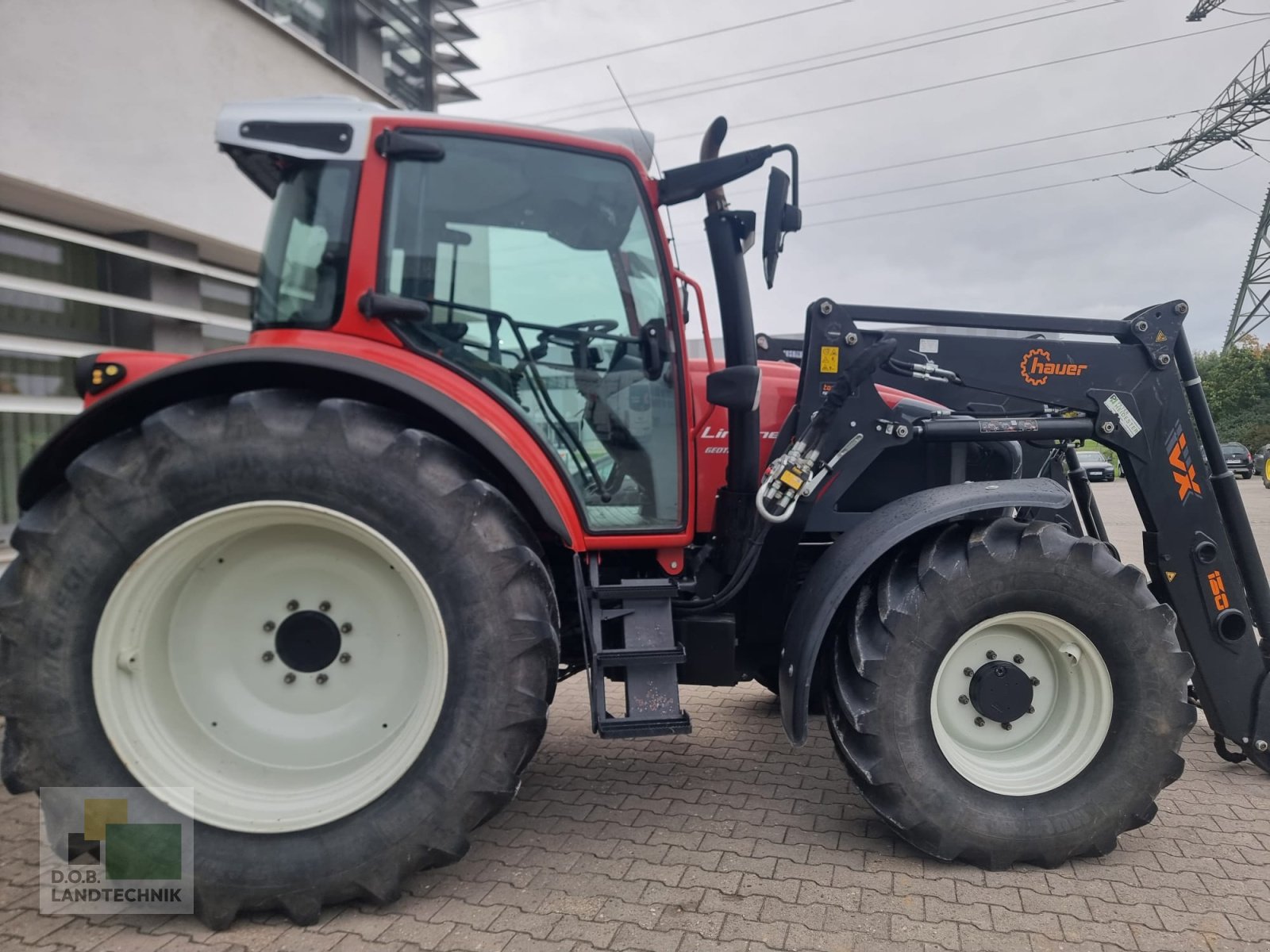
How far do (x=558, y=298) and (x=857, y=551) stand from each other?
4.30 ft

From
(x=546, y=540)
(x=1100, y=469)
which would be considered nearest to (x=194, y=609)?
(x=546, y=540)

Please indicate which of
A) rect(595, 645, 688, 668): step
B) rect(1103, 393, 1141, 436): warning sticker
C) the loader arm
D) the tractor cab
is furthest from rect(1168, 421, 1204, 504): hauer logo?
rect(595, 645, 688, 668): step

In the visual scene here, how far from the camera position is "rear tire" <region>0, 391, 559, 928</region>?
7.50 ft

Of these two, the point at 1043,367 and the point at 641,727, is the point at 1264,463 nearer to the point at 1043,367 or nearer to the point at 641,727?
the point at 1043,367

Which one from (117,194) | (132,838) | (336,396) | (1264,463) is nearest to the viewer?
(132,838)

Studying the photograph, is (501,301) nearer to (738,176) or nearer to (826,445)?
(738,176)

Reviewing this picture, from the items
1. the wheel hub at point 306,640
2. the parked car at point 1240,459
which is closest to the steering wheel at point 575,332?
the wheel hub at point 306,640

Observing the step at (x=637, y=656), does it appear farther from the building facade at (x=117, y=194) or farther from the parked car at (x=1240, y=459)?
the parked car at (x=1240, y=459)

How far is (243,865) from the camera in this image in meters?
2.29

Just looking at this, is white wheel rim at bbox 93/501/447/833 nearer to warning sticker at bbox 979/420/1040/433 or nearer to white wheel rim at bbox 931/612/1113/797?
white wheel rim at bbox 931/612/1113/797

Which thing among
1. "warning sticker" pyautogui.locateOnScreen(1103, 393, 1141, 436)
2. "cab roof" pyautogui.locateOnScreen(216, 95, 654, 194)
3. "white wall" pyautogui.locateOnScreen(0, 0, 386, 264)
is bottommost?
"warning sticker" pyautogui.locateOnScreen(1103, 393, 1141, 436)

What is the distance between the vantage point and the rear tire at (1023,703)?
262 cm

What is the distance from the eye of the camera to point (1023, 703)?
2762 millimetres

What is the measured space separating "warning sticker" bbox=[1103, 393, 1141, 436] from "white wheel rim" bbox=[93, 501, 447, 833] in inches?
98.3
